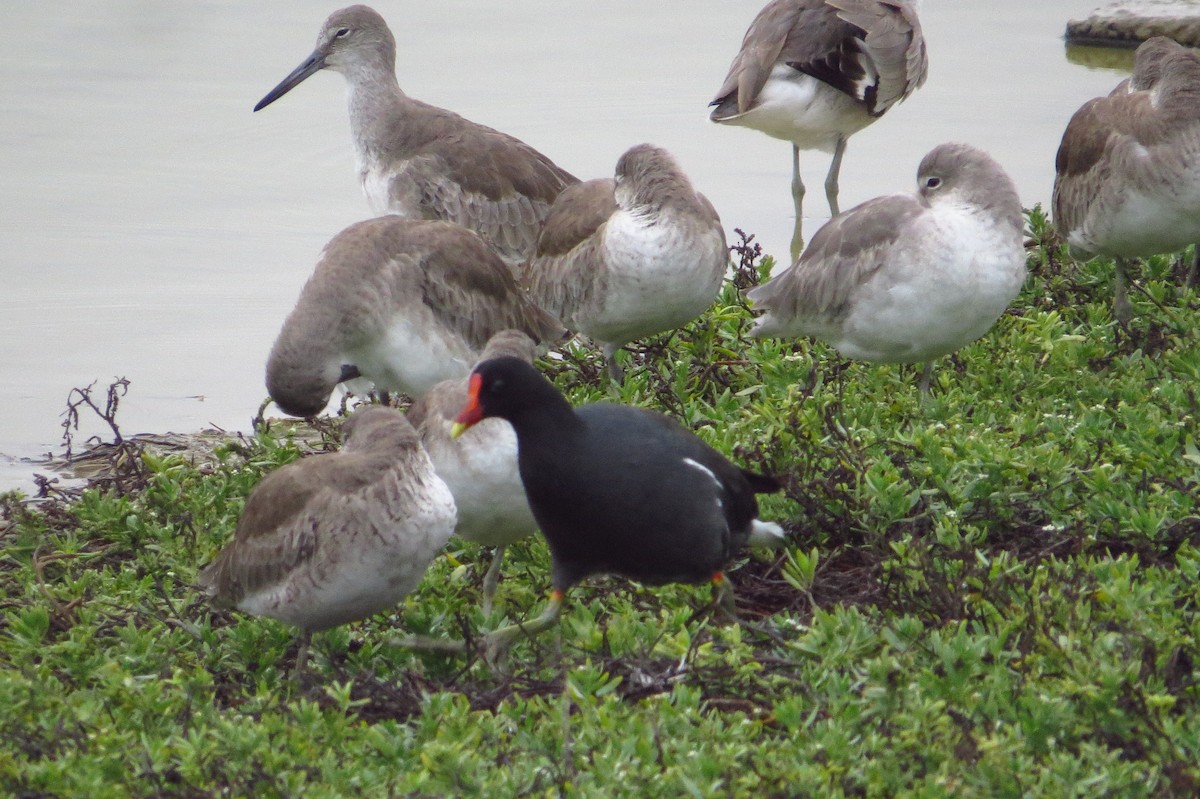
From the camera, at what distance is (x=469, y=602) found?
6066 millimetres

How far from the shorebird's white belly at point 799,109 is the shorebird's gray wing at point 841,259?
8.74 ft

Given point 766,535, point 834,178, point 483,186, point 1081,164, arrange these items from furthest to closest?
point 834,178, point 483,186, point 1081,164, point 766,535

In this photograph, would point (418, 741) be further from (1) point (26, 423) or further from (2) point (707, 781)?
(1) point (26, 423)

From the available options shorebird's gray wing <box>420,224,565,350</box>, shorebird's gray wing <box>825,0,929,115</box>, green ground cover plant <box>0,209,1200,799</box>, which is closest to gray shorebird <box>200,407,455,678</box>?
green ground cover plant <box>0,209,1200,799</box>

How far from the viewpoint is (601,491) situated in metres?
5.20

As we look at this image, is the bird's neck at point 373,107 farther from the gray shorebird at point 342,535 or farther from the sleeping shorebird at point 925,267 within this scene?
the gray shorebird at point 342,535

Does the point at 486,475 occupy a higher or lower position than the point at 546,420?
lower

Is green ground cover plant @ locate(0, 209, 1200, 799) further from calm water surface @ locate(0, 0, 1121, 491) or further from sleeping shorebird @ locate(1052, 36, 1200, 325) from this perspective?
calm water surface @ locate(0, 0, 1121, 491)

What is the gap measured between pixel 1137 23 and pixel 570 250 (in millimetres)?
8633

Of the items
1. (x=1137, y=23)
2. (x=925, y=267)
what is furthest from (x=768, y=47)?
(x=1137, y=23)

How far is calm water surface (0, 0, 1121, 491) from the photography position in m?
9.46

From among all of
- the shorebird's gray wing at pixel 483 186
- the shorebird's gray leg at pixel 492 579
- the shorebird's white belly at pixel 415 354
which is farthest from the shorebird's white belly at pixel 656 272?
the shorebird's gray leg at pixel 492 579

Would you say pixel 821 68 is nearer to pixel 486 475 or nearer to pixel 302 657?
pixel 486 475

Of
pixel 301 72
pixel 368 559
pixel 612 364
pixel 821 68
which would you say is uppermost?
pixel 301 72
